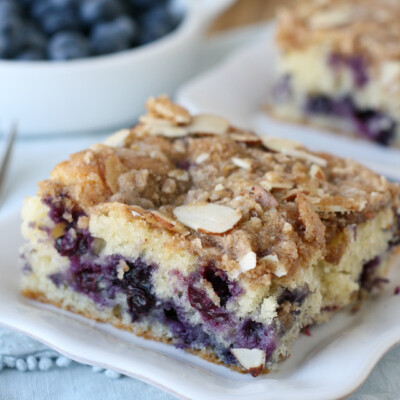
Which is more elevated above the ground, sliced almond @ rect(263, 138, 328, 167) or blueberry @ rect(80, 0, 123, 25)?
sliced almond @ rect(263, 138, 328, 167)

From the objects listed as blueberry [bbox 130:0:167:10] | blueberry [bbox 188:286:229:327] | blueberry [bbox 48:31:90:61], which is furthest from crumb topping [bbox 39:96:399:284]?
blueberry [bbox 130:0:167:10]

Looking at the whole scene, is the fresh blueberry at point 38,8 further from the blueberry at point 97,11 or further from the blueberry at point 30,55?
the blueberry at point 30,55

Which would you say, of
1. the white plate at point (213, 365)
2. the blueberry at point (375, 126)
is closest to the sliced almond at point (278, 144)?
the white plate at point (213, 365)

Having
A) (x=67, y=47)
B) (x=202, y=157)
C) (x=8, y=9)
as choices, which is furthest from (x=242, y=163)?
(x=8, y=9)

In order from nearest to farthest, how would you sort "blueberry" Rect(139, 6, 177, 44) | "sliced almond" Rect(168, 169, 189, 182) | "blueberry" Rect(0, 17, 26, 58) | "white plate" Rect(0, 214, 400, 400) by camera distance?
"white plate" Rect(0, 214, 400, 400) → "sliced almond" Rect(168, 169, 189, 182) → "blueberry" Rect(0, 17, 26, 58) → "blueberry" Rect(139, 6, 177, 44)

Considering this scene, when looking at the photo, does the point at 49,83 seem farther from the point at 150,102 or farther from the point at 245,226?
the point at 245,226

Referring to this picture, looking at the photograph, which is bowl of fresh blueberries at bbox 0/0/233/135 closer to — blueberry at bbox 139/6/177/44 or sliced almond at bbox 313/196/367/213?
blueberry at bbox 139/6/177/44

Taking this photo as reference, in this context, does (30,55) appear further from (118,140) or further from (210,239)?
(210,239)
